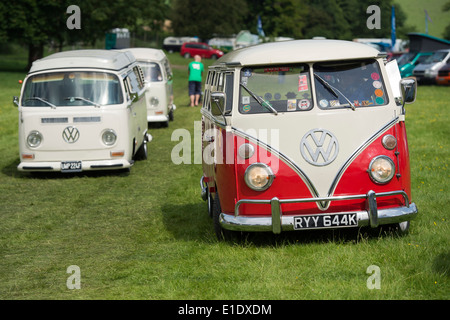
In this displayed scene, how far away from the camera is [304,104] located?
7855 mm

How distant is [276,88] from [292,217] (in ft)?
4.79

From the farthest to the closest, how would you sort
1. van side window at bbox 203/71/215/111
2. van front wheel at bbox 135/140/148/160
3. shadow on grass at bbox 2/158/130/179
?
van front wheel at bbox 135/140/148/160 → shadow on grass at bbox 2/158/130/179 → van side window at bbox 203/71/215/111

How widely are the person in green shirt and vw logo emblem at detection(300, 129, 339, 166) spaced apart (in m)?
18.2

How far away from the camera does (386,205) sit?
770cm

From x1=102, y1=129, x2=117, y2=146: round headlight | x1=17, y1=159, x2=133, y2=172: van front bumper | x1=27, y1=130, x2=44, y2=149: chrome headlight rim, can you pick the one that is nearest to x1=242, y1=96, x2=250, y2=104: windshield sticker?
x1=17, y1=159, x2=133, y2=172: van front bumper

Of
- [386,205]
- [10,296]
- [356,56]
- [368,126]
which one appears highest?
[356,56]

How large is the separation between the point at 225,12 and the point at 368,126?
254 ft

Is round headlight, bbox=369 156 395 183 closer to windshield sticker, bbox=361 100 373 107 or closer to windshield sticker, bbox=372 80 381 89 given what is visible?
windshield sticker, bbox=361 100 373 107

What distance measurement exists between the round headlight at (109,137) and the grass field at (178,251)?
922mm

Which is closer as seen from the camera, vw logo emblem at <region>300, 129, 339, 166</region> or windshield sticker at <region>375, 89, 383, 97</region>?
vw logo emblem at <region>300, 129, 339, 166</region>

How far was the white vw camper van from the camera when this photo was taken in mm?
13492

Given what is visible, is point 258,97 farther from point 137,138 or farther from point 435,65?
point 435,65

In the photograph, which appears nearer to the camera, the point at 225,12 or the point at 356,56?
the point at 356,56
